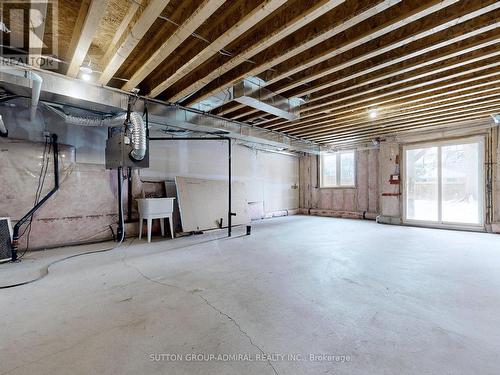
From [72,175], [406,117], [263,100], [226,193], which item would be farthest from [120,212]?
[406,117]

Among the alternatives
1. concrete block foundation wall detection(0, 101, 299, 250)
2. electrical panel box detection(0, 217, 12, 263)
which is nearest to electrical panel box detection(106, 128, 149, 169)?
concrete block foundation wall detection(0, 101, 299, 250)

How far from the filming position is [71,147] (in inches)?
158

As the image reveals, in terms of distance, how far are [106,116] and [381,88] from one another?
4.35m

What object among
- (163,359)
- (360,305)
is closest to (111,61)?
(163,359)

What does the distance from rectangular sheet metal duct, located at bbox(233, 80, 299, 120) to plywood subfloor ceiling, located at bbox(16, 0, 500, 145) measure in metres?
0.15

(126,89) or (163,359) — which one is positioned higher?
(126,89)

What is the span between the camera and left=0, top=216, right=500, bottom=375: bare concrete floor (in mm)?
1336

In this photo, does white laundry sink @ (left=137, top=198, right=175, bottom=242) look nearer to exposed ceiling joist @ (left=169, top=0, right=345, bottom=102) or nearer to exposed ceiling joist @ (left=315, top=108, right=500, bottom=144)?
exposed ceiling joist @ (left=169, top=0, right=345, bottom=102)

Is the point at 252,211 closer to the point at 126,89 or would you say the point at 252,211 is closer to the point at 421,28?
the point at 126,89

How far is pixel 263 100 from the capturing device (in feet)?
12.2

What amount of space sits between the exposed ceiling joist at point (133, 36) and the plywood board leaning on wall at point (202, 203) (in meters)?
2.47

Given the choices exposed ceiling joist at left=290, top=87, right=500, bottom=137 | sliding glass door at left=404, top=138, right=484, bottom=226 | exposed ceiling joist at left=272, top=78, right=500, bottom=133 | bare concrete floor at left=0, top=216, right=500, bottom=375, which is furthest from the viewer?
sliding glass door at left=404, top=138, right=484, bottom=226

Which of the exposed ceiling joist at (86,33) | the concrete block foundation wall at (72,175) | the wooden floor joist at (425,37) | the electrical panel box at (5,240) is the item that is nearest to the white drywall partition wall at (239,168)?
the concrete block foundation wall at (72,175)

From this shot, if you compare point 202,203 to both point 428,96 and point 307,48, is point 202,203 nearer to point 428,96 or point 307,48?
point 307,48
